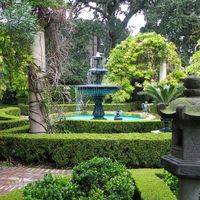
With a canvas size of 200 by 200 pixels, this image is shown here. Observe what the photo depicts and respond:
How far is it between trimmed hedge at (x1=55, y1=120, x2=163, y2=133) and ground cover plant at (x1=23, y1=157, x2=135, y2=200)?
18.6 ft

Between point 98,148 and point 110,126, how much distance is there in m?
3.43

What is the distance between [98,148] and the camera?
7105mm

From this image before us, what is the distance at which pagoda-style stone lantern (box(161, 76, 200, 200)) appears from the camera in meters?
3.13

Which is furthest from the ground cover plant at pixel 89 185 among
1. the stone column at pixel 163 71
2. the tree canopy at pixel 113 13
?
the tree canopy at pixel 113 13

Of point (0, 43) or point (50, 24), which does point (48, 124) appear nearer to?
point (50, 24)

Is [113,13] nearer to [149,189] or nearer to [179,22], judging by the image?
[179,22]

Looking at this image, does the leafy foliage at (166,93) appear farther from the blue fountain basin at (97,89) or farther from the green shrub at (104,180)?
the green shrub at (104,180)

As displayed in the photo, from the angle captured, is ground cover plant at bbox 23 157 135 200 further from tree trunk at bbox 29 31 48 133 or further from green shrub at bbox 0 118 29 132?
green shrub at bbox 0 118 29 132

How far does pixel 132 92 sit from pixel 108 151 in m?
15.0

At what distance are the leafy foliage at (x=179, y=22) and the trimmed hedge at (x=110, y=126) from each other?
14299mm

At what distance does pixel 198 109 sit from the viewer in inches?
124

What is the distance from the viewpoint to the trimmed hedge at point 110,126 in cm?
1009

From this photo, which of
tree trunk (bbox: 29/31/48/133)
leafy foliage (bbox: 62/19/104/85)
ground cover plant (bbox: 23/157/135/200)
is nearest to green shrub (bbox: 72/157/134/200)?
ground cover plant (bbox: 23/157/135/200)

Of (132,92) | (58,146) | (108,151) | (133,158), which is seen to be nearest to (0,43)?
(58,146)
